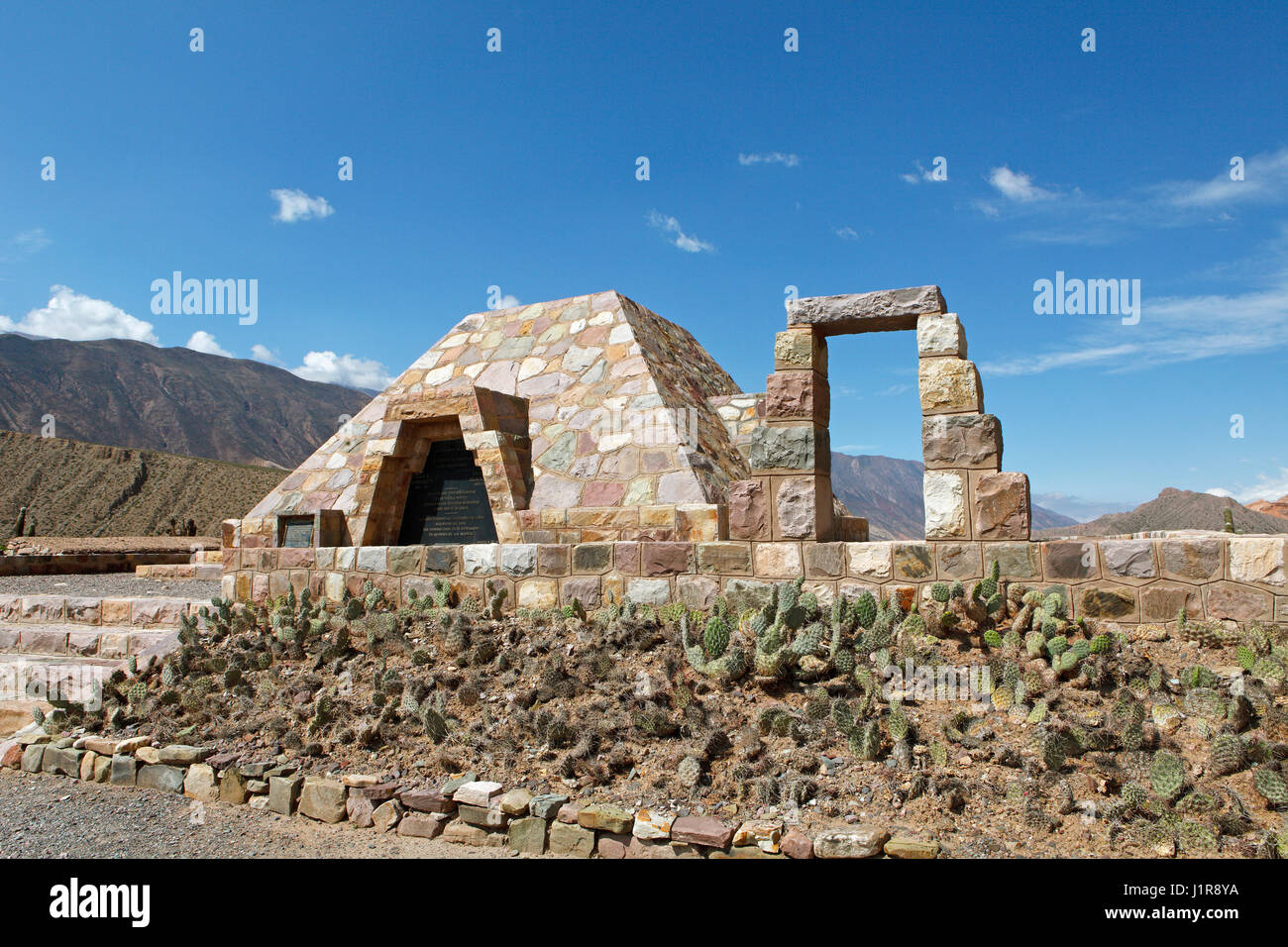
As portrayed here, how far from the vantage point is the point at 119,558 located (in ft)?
48.0

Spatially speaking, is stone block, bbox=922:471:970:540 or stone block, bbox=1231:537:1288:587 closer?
stone block, bbox=1231:537:1288:587

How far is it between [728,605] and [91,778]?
425cm

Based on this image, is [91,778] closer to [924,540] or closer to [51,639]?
[51,639]

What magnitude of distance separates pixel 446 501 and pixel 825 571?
15.7 feet

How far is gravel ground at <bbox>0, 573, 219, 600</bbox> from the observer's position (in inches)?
368

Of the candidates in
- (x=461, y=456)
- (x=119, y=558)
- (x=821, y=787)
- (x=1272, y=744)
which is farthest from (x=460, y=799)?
(x=119, y=558)

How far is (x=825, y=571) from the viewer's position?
198 inches

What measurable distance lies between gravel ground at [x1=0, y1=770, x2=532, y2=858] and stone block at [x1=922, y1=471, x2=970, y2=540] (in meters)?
3.06

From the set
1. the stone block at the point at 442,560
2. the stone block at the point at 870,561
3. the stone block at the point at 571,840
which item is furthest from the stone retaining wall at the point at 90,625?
the stone block at the point at 870,561

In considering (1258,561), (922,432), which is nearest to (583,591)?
(922,432)

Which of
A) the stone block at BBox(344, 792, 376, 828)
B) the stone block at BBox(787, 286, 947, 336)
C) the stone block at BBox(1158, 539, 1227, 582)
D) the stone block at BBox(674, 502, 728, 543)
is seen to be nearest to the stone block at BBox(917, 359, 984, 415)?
the stone block at BBox(787, 286, 947, 336)

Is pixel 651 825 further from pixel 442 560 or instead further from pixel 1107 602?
pixel 442 560

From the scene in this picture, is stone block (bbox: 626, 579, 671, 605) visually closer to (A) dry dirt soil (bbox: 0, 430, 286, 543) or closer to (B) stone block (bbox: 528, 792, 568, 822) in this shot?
(B) stone block (bbox: 528, 792, 568, 822)

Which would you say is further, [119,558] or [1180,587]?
[119,558]
